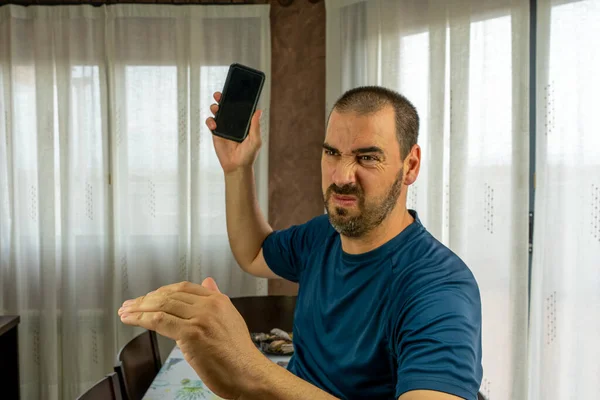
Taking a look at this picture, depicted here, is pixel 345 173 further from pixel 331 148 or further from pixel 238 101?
pixel 238 101

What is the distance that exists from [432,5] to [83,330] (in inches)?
91.0

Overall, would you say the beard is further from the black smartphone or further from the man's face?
the black smartphone

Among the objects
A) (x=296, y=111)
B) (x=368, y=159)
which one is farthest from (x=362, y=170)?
(x=296, y=111)

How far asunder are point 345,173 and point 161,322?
1.69 feet

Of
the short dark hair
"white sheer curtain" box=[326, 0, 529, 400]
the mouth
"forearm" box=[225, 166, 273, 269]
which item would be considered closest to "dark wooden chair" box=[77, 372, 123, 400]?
"forearm" box=[225, 166, 273, 269]

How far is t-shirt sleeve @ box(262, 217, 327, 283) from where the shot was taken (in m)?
1.35

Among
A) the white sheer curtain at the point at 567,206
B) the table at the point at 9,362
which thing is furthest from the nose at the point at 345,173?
the table at the point at 9,362

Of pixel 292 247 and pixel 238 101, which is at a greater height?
pixel 238 101

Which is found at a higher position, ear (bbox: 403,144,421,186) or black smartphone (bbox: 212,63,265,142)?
black smartphone (bbox: 212,63,265,142)

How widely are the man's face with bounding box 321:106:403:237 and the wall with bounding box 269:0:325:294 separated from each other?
1.73 meters

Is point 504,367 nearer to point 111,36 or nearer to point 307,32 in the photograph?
point 307,32

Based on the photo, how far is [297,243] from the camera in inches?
53.8

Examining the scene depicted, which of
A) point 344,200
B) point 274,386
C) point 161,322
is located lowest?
point 274,386

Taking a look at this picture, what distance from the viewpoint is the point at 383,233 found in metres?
1.07
